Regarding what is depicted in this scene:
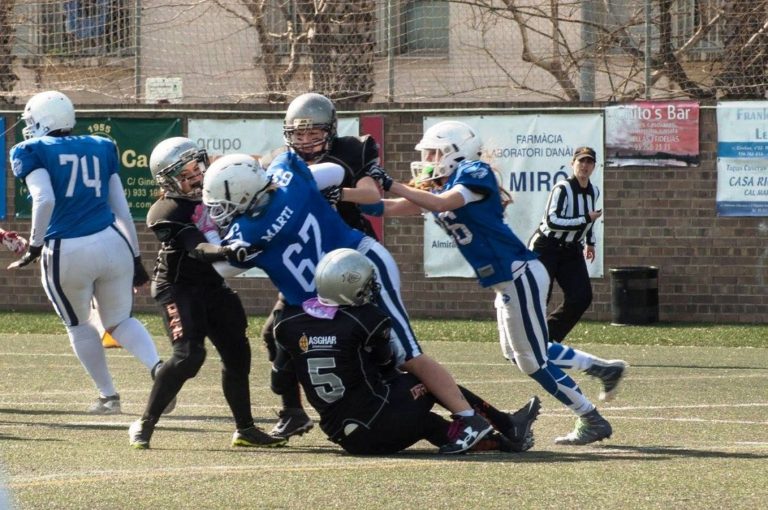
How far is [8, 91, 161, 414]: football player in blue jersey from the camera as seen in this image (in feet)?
29.0

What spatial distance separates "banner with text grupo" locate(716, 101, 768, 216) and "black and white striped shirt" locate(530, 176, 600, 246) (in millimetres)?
3573

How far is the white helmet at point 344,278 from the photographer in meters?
6.86

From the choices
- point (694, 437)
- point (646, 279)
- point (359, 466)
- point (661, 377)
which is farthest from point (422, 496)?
point (646, 279)

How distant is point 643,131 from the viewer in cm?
1517

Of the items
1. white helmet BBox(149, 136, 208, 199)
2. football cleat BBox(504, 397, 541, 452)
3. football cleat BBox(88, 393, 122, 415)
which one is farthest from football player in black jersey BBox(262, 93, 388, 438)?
football cleat BBox(88, 393, 122, 415)

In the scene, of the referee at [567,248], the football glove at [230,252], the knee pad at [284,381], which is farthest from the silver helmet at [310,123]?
the referee at [567,248]

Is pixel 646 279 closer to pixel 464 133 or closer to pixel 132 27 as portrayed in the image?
pixel 132 27

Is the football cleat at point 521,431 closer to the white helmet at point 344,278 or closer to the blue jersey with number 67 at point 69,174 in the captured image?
the white helmet at point 344,278

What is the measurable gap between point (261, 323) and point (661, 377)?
17.9 ft

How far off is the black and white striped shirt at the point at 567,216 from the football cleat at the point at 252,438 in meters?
4.76

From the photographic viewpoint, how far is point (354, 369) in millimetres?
7020

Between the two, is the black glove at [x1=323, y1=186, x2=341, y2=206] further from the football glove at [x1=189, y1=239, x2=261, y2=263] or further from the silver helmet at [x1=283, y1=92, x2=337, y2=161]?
the football glove at [x1=189, y1=239, x2=261, y2=263]

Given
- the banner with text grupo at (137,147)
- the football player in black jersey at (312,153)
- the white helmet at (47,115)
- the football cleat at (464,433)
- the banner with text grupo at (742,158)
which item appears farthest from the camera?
the banner with text grupo at (137,147)

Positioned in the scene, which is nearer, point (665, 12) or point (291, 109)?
point (291, 109)
